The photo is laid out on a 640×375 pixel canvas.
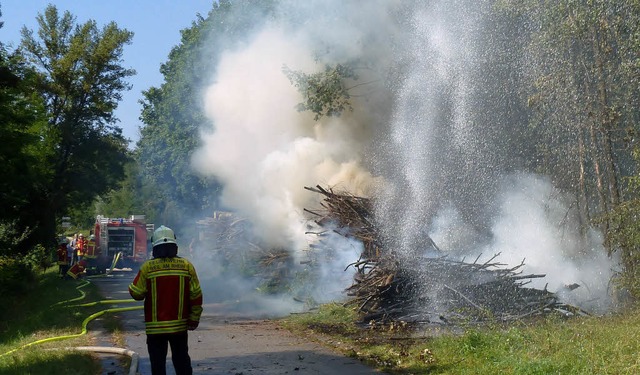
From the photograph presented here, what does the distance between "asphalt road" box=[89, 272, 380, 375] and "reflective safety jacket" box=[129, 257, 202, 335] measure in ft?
8.92

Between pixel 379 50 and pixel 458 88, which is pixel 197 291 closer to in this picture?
pixel 458 88

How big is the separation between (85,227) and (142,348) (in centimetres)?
7851

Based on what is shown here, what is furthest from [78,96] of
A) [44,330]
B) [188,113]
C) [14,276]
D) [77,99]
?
[44,330]

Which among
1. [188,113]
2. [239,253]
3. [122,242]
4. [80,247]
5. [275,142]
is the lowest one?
[239,253]

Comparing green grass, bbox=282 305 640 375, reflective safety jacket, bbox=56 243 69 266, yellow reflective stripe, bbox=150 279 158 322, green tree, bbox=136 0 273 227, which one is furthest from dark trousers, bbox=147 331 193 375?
reflective safety jacket, bbox=56 243 69 266

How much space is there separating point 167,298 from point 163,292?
73mm

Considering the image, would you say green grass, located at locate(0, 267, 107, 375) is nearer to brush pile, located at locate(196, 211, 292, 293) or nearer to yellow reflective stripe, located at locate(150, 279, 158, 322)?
yellow reflective stripe, located at locate(150, 279, 158, 322)

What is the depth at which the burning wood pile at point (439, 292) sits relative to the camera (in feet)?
40.4

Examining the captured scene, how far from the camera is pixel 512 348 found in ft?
30.9

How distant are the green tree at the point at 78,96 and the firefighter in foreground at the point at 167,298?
32.4 meters

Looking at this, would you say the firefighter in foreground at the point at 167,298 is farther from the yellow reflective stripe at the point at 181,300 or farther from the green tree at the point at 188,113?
the green tree at the point at 188,113

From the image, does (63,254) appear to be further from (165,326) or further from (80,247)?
(165,326)

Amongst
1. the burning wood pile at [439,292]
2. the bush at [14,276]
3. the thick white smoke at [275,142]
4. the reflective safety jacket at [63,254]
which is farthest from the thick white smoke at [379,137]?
the bush at [14,276]

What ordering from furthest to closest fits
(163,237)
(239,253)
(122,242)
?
1. (122,242)
2. (239,253)
3. (163,237)
